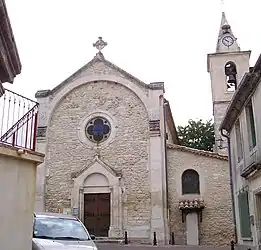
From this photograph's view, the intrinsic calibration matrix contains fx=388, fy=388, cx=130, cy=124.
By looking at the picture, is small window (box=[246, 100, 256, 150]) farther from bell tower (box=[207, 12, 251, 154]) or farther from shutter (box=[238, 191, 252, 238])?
bell tower (box=[207, 12, 251, 154])

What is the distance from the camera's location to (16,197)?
685 cm

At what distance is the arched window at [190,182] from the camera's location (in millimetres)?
22203

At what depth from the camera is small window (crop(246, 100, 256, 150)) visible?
13.0 metres

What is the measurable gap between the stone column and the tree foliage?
1816 cm

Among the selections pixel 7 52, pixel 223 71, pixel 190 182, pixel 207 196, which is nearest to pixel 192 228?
pixel 207 196

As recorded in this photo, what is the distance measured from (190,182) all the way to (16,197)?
16.6 m

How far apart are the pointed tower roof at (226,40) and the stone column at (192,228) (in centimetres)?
1538

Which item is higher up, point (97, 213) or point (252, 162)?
point (252, 162)

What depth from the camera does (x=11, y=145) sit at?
6.91 metres

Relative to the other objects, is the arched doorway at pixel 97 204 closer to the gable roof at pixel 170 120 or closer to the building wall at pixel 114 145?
the building wall at pixel 114 145

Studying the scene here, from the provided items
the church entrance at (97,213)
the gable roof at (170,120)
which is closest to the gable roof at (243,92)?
the gable roof at (170,120)

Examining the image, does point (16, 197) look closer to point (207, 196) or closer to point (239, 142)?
point (239, 142)

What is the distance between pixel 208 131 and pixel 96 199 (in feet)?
67.5

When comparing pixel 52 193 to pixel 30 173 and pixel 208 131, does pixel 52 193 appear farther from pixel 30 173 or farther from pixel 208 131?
pixel 208 131
